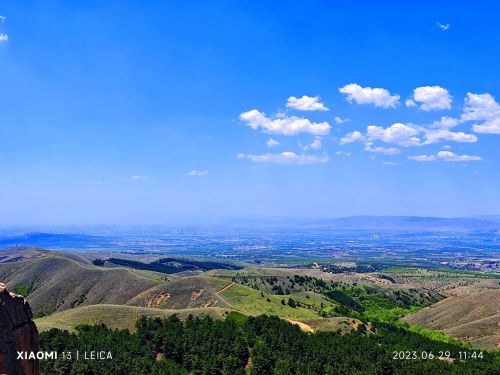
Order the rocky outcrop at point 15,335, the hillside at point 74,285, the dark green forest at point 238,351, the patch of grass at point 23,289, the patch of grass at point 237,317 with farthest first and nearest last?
the patch of grass at point 23,289 → the hillside at point 74,285 → the patch of grass at point 237,317 → the dark green forest at point 238,351 → the rocky outcrop at point 15,335

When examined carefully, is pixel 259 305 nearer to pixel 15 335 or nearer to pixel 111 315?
pixel 111 315

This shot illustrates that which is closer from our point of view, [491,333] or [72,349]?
[72,349]

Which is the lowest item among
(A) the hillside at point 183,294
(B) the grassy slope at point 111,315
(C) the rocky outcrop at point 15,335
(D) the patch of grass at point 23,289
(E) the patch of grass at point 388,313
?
(E) the patch of grass at point 388,313

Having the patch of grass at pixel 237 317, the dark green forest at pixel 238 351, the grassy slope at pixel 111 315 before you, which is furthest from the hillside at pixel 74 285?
the dark green forest at pixel 238 351

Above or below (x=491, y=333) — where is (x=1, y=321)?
above

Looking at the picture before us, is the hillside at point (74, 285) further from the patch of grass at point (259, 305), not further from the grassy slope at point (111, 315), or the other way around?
the grassy slope at point (111, 315)

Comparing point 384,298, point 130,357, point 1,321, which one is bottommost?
point 384,298

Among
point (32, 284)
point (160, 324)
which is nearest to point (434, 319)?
point (160, 324)

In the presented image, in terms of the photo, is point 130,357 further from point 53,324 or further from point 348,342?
point 348,342
